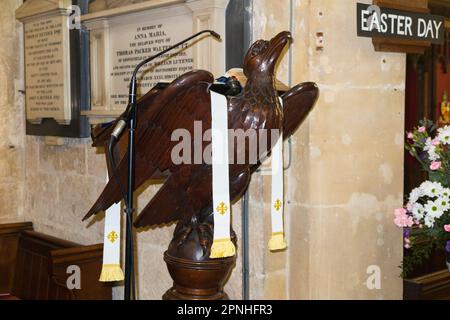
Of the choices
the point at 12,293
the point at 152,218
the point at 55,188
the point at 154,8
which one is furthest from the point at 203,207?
the point at 12,293

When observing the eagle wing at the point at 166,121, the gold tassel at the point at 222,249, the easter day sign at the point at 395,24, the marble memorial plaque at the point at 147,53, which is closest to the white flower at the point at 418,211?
the easter day sign at the point at 395,24

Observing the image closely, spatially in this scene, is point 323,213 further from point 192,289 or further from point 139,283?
point 139,283

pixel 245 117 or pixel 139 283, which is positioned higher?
pixel 245 117

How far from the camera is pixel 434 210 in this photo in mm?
2193

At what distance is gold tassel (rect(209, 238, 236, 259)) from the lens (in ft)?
5.99

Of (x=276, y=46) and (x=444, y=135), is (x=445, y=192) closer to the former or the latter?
(x=444, y=135)

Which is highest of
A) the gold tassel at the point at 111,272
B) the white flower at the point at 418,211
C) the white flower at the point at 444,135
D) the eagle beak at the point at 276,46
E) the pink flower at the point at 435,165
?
the eagle beak at the point at 276,46

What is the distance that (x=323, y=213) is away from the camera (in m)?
2.43

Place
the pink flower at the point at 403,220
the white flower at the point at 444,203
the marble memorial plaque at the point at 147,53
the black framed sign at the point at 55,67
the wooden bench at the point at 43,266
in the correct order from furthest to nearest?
the black framed sign at the point at 55,67
the wooden bench at the point at 43,266
the marble memorial plaque at the point at 147,53
the pink flower at the point at 403,220
the white flower at the point at 444,203

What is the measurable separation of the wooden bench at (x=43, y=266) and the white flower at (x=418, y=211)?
164 cm

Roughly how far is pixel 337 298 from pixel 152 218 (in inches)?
35.9

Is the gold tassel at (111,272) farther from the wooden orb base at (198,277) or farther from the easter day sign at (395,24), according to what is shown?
the easter day sign at (395,24)

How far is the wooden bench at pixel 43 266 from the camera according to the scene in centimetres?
305

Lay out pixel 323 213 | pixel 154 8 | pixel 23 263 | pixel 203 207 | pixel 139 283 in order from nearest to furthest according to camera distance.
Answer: pixel 203 207
pixel 323 213
pixel 154 8
pixel 139 283
pixel 23 263
